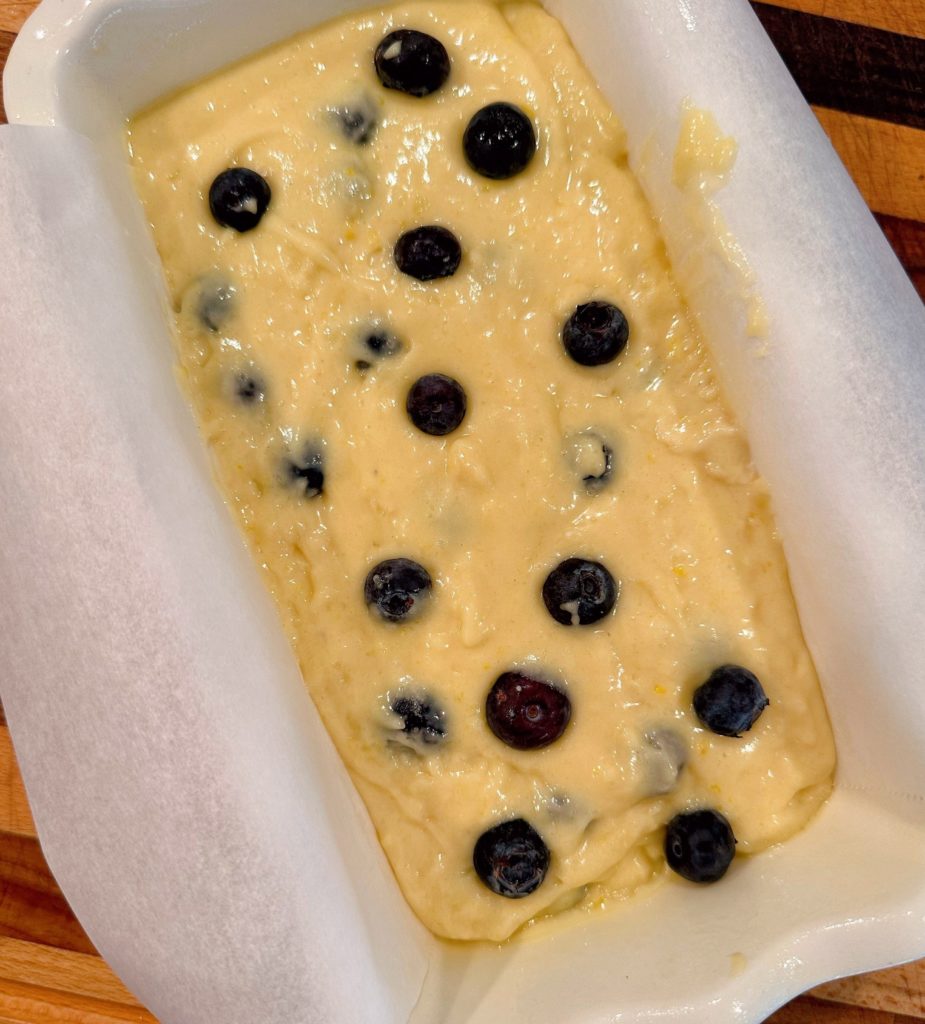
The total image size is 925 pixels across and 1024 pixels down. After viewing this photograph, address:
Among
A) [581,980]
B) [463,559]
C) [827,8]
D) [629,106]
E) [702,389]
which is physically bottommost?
[581,980]

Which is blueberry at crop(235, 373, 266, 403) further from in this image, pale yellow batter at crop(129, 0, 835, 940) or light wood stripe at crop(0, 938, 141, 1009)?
light wood stripe at crop(0, 938, 141, 1009)

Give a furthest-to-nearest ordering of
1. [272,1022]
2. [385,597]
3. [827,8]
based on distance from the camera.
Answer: [827,8], [385,597], [272,1022]

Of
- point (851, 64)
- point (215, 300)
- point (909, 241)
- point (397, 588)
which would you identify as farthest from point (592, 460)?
point (851, 64)

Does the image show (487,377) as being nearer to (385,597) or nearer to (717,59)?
(385,597)

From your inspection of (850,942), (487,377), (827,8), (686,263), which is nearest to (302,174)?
(487,377)

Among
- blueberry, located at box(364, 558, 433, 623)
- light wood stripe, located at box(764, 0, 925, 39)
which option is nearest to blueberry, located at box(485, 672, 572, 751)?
blueberry, located at box(364, 558, 433, 623)

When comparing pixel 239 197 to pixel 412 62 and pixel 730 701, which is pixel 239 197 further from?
pixel 730 701

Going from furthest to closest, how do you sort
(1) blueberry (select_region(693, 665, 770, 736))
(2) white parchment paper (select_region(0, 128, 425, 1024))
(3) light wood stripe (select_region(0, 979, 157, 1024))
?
1. (3) light wood stripe (select_region(0, 979, 157, 1024))
2. (1) blueberry (select_region(693, 665, 770, 736))
3. (2) white parchment paper (select_region(0, 128, 425, 1024))
